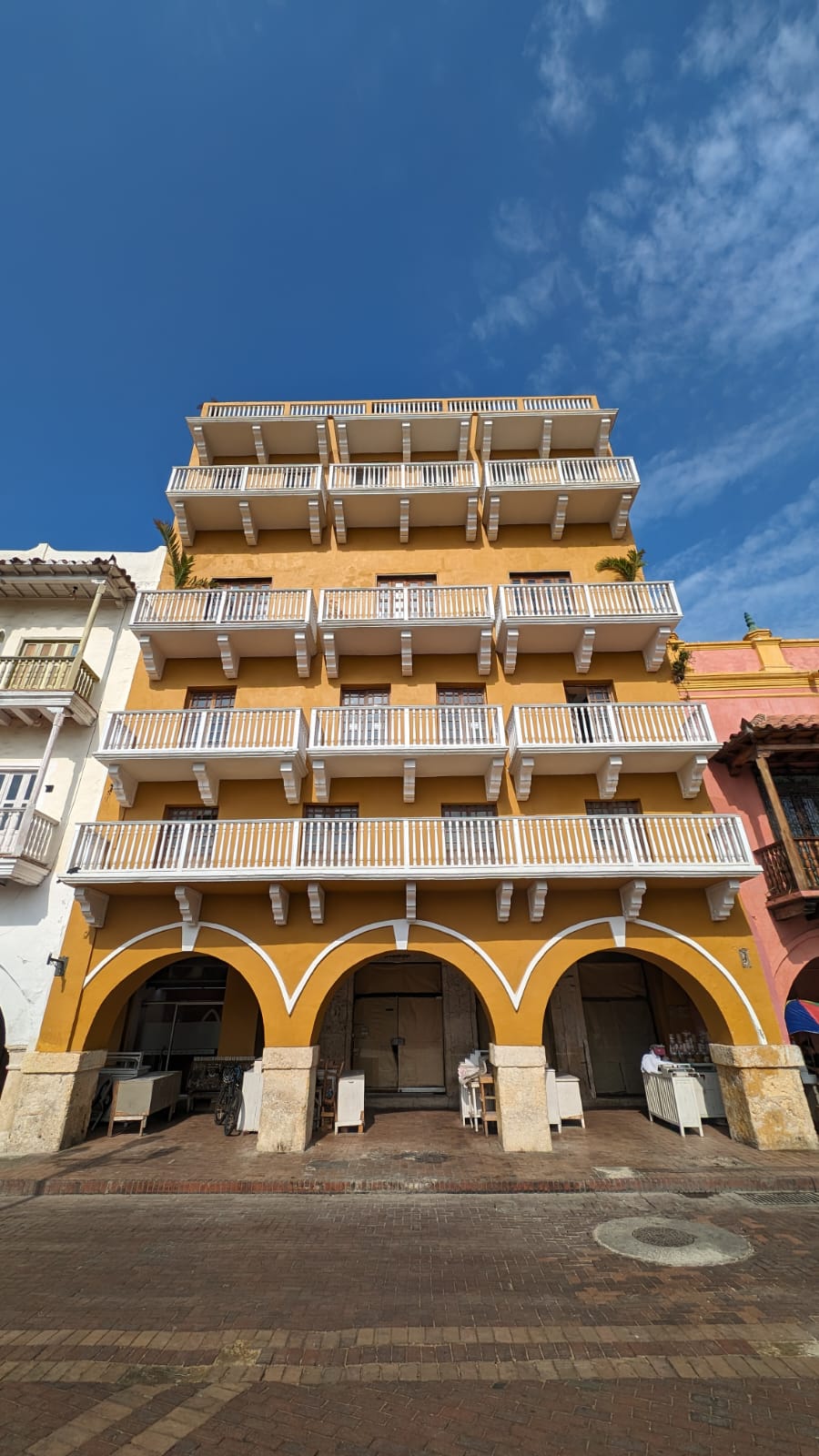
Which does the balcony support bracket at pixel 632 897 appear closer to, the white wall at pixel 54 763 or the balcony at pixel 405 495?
the balcony at pixel 405 495

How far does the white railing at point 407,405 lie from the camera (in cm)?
1886

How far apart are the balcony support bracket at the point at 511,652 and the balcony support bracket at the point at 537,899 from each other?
556cm

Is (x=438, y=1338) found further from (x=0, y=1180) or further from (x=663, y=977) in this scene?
(x=663, y=977)

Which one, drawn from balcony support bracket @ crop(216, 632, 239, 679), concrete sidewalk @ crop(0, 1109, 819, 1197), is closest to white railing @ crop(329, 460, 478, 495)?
balcony support bracket @ crop(216, 632, 239, 679)

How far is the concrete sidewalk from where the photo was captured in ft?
30.4

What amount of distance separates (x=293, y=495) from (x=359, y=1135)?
631 inches

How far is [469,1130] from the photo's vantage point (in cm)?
1263

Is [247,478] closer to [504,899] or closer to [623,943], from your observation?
[504,899]

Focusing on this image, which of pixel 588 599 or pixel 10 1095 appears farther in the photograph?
pixel 588 599

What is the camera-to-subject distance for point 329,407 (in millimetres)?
18750

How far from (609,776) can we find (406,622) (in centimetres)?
610

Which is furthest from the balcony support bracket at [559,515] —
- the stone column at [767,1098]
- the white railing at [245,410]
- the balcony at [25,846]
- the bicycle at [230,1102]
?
the bicycle at [230,1102]

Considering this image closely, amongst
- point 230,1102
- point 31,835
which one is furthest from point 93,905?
point 230,1102

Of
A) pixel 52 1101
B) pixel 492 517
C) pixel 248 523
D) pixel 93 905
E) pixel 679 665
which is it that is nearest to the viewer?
pixel 52 1101
